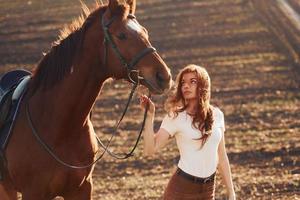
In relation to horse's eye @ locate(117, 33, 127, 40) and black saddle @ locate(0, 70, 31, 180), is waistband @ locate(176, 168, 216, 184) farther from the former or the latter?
black saddle @ locate(0, 70, 31, 180)

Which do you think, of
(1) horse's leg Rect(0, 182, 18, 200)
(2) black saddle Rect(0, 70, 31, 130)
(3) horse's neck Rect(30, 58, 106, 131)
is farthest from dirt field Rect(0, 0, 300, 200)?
(3) horse's neck Rect(30, 58, 106, 131)

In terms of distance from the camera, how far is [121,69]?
544 centimetres

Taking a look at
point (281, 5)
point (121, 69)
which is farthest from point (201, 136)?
point (281, 5)

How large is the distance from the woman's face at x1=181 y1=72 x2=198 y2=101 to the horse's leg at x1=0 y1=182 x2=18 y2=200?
1883mm

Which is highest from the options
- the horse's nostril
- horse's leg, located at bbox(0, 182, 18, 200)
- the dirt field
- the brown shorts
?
the horse's nostril

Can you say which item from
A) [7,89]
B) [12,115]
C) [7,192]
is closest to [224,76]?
[7,89]

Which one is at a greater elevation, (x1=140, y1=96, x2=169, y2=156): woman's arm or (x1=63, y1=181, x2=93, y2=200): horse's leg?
(x1=140, y1=96, x2=169, y2=156): woman's arm

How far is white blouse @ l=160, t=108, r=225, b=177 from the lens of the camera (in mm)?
5430

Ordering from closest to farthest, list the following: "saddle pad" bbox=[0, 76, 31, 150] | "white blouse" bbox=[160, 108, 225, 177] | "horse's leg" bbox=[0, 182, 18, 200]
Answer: "white blouse" bbox=[160, 108, 225, 177] < "saddle pad" bbox=[0, 76, 31, 150] < "horse's leg" bbox=[0, 182, 18, 200]

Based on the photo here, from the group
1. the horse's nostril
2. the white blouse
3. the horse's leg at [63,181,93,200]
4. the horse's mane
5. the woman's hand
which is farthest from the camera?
the horse's leg at [63,181,93,200]

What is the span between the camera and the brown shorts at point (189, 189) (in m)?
5.41

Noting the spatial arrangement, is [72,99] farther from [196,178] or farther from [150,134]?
[196,178]

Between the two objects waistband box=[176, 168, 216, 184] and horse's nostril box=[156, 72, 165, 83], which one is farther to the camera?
waistband box=[176, 168, 216, 184]

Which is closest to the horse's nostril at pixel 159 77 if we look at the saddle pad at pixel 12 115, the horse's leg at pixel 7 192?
the saddle pad at pixel 12 115
